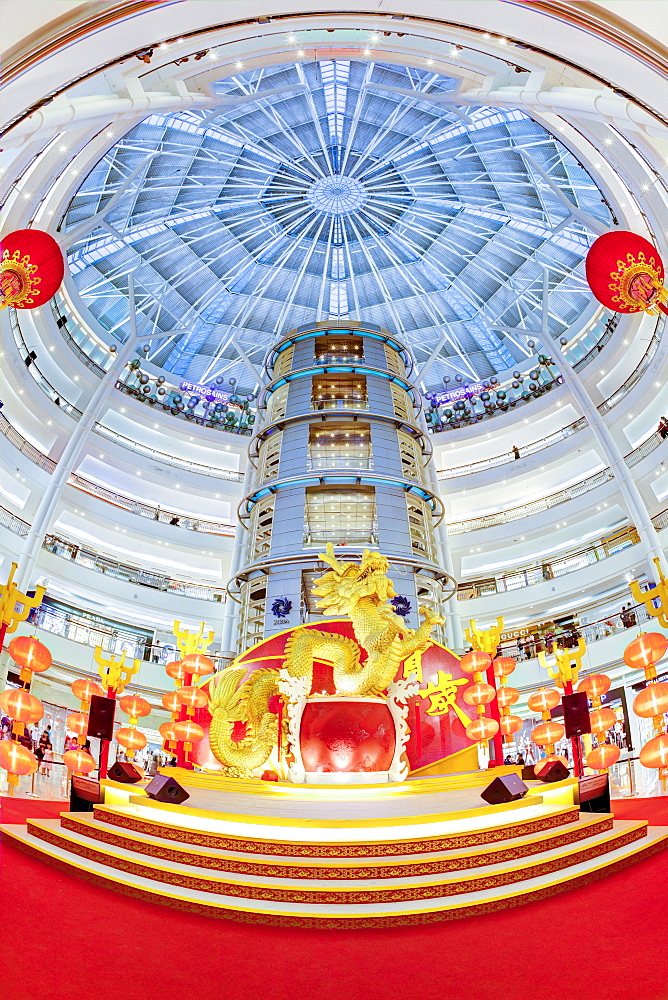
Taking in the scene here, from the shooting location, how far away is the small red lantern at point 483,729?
38.3ft

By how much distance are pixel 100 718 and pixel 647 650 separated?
345 inches

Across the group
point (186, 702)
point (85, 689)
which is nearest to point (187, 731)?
point (186, 702)

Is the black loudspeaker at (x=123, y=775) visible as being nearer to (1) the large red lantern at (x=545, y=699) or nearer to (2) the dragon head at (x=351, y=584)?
(2) the dragon head at (x=351, y=584)

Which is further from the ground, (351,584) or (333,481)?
(333,481)

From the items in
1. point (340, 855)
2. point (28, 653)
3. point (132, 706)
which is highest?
point (28, 653)

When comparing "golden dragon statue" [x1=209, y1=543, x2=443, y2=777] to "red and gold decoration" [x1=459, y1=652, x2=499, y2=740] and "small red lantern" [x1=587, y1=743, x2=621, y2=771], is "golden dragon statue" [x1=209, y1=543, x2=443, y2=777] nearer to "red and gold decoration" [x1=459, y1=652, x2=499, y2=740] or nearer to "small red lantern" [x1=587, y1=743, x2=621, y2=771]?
"red and gold decoration" [x1=459, y1=652, x2=499, y2=740]

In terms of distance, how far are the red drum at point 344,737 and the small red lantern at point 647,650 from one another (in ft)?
14.0

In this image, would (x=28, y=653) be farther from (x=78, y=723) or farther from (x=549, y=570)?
(x=549, y=570)

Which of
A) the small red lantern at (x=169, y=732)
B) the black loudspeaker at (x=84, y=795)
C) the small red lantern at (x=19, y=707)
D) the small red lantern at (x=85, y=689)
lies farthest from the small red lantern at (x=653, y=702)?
the small red lantern at (x=85, y=689)

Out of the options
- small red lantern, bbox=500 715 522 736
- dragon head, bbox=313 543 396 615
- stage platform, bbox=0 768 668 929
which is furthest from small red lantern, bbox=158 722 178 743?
small red lantern, bbox=500 715 522 736

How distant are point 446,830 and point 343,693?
503 cm

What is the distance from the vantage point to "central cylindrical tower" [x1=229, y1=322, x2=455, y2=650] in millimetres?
18328

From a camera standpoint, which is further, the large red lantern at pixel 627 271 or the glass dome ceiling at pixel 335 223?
the glass dome ceiling at pixel 335 223

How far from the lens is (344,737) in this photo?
10.5m
